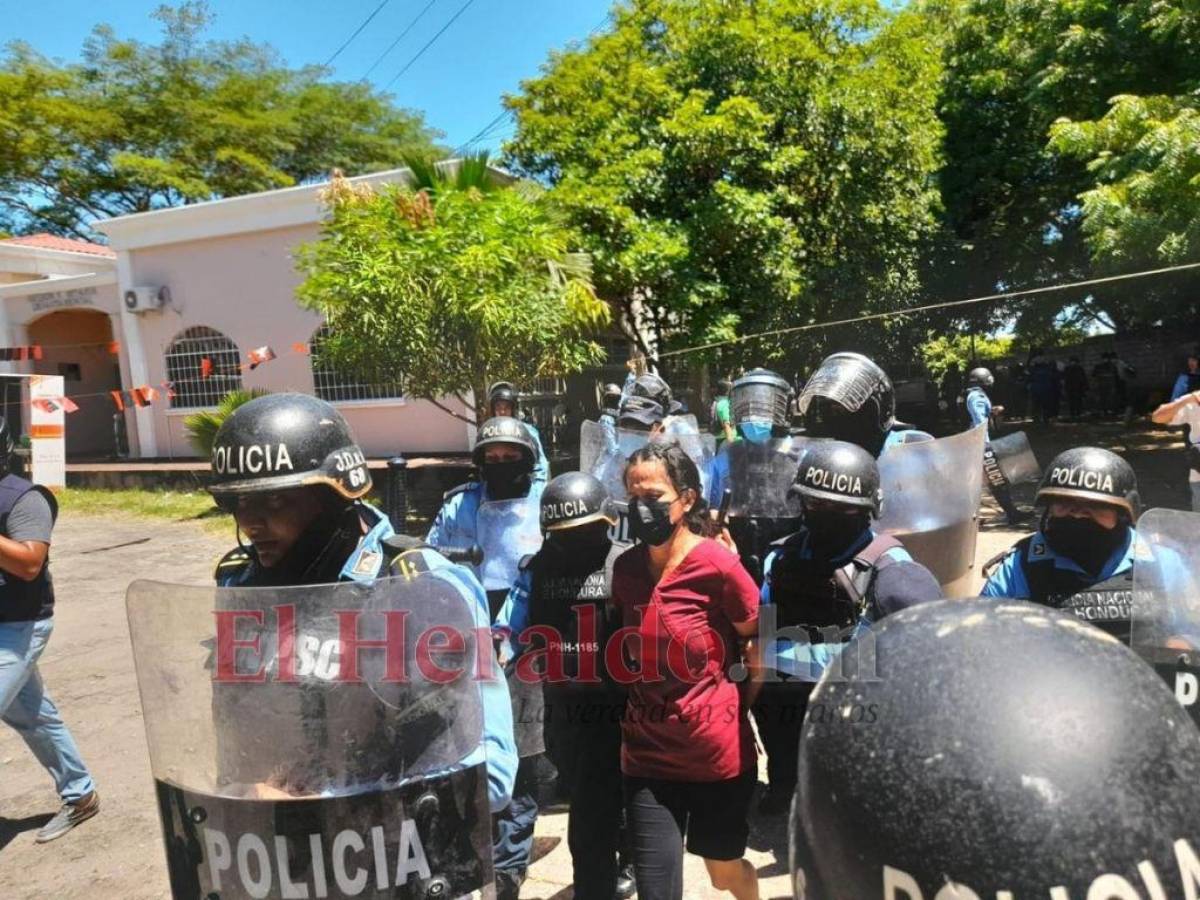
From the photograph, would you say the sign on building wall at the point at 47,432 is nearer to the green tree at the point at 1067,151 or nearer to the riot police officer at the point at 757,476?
the riot police officer at the point at 757,476

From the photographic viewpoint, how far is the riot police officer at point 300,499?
1973 millimetres

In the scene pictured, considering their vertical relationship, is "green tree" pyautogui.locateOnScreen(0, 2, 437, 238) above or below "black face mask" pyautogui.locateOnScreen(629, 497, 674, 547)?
above

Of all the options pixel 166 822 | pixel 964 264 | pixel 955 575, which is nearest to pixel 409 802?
pixel 166 822

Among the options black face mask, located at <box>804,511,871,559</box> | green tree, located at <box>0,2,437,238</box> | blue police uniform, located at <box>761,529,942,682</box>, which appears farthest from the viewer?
green tree, located at <box>0,2,437,238</box>

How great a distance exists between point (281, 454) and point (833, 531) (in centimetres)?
164

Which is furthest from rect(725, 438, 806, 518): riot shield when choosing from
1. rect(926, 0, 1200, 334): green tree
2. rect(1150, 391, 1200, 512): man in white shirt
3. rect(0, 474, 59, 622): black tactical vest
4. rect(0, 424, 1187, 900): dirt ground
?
rect(926, 0, 1200, 334): green tree

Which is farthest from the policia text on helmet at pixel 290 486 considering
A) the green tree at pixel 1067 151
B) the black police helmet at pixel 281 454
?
the green tree at pixel 1067 151

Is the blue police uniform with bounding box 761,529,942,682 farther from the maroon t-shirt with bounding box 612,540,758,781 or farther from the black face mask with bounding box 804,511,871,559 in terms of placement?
the maroon t-shirt with bounding box 612,540,758,781

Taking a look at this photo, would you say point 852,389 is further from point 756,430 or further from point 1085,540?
point 1085,540

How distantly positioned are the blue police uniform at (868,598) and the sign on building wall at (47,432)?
9802 mm

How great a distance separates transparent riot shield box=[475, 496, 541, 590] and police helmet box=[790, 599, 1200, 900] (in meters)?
3.02

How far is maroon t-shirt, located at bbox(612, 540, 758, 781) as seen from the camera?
254 cm

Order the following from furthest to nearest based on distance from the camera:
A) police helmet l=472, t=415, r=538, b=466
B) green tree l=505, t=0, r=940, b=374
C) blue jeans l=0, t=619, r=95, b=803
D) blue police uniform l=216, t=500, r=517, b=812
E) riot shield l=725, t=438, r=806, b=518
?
green tree l=505, t=0, r=940, b=374 → police helmet l=472, t=415, r=538, b=466 → riot shield l=725, t=438, r=806, b=518 → blue jeans l=0, t=619, r=95, b=803 → blue police uniform l=216, t=500, r=517, b=812

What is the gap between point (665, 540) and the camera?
108 inches
